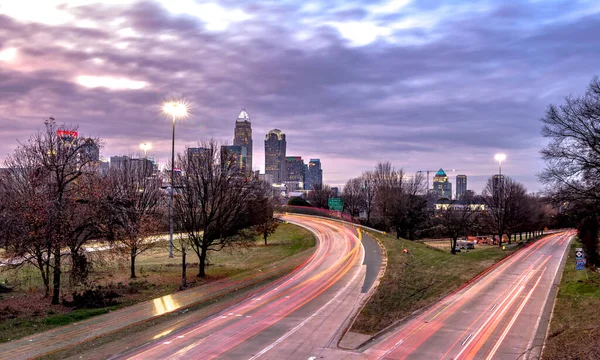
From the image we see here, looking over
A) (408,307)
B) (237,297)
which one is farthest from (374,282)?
(237,297)

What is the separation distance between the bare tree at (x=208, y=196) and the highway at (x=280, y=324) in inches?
309

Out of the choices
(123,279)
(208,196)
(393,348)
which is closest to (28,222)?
(123,279)

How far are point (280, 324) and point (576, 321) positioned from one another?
1432cm

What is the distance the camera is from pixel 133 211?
97.0 ft

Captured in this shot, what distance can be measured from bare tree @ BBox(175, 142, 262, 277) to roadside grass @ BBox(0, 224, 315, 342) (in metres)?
3.70

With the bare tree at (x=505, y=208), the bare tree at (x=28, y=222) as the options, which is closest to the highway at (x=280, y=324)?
the bare tree at (x=28, y=222)

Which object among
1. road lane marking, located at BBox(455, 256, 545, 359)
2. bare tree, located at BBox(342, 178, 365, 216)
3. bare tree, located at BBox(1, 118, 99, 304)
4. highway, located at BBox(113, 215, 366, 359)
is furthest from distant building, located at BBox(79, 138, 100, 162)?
bare tree, located at BBox(342, 178, 365, 216)

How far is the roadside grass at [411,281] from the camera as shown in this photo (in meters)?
23.0

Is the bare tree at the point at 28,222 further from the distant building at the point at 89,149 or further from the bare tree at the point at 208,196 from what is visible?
the bare tree at the point at 208,196

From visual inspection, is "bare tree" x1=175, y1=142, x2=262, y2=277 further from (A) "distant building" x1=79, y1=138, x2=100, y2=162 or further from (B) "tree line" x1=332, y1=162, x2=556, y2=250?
(B) "tree line" x1=332, y1=162, x2=556, y2=250

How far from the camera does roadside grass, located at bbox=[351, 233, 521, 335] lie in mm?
22955

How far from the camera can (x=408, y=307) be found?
25141 mm

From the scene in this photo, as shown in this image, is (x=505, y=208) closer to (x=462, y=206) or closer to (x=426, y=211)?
(x=426, y=211)

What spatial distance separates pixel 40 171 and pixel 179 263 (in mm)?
21501
